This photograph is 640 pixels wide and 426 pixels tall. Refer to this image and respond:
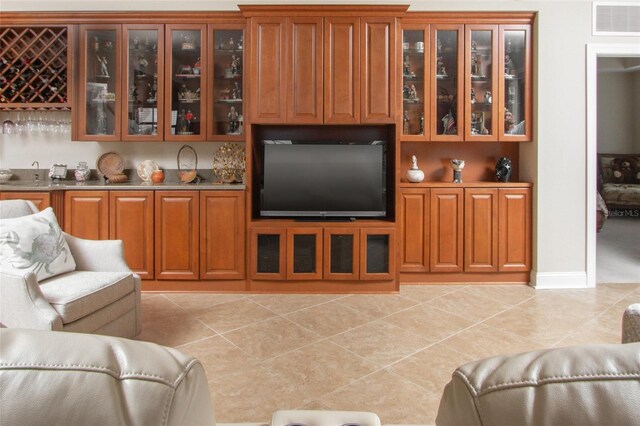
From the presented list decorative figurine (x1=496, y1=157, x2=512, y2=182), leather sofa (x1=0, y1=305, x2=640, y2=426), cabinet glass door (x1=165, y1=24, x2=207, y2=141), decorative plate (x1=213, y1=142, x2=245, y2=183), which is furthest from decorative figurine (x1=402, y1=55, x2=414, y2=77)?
leather sofa (x1=0, y1=305, x2=640, y2=426)

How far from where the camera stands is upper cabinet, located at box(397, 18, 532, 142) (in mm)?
4277

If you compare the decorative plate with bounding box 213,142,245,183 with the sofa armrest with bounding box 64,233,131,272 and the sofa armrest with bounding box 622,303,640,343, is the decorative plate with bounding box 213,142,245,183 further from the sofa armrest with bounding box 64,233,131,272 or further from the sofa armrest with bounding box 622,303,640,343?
the sofa armrest with bounding box 622,303,640,343

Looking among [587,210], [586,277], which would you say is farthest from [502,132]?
[586,277]

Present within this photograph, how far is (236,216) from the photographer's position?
406 cm

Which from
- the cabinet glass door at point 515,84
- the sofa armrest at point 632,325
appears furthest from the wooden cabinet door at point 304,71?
the sofa armrest at point 632,325

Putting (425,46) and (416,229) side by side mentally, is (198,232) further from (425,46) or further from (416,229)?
(425,46)

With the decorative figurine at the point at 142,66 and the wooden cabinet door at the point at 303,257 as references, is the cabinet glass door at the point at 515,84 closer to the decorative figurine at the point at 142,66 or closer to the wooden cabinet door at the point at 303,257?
the wooden cabinet door at the point at 303,257

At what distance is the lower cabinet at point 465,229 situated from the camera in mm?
4266

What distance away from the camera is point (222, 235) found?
4.07m

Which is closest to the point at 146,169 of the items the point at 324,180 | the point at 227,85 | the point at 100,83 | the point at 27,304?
the point at 100,83

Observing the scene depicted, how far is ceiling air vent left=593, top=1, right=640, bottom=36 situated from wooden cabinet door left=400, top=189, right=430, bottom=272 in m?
2.31

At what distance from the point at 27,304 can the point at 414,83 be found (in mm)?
3755

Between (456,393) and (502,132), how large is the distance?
429cm

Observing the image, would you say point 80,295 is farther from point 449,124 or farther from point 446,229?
point 449,124
